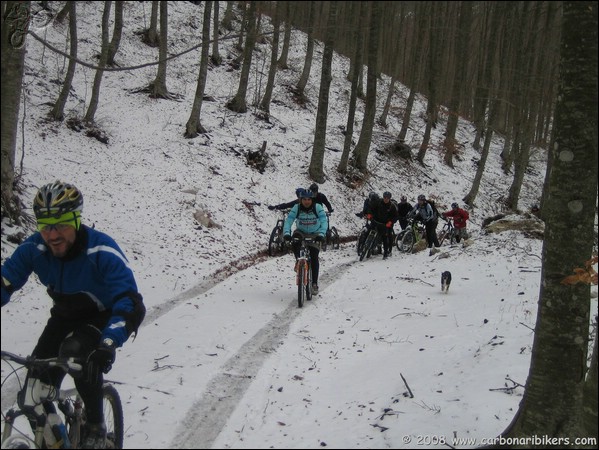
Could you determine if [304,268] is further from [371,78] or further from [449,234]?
[371,78]

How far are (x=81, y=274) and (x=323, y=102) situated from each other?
57.0 feet

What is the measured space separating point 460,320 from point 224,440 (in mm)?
4824

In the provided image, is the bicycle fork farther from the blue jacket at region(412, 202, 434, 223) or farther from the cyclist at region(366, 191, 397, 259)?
the blue jacket at region(412, 202, 434, 223)

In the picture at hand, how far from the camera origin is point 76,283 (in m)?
3.34

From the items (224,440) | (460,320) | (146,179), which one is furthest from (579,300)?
(146,179)

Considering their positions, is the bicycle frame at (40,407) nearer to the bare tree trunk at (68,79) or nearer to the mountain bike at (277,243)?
the mountain bike at (277,243)

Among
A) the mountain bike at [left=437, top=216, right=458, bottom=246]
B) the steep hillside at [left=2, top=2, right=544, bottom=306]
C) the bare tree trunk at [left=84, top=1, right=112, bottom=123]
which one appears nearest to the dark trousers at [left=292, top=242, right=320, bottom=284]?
the steep hillside at [left=2, top=2, right=544, bottom=306]

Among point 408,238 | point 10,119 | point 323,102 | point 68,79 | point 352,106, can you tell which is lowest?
point 408,238

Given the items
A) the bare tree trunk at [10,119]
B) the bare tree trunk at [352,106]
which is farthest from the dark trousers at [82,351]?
the bare tree trunk at [352,106]

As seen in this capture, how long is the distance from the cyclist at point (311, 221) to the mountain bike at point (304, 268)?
9 centimetres

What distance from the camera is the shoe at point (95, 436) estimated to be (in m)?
3.31

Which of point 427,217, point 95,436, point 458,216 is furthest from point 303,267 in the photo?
point 458,216

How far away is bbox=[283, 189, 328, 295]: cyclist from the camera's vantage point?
9656 millimetres

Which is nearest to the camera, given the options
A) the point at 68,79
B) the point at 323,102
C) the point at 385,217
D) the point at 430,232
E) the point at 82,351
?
the point at 82,351
